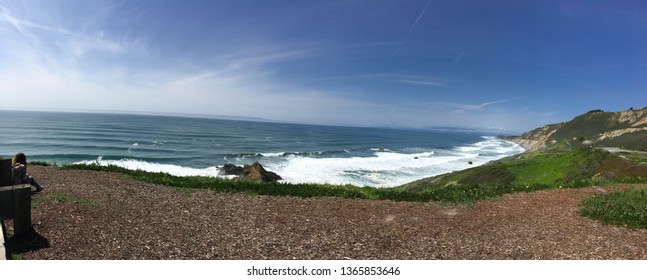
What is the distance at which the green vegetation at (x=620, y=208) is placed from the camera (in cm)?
1101

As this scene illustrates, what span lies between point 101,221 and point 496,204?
14773 millimetres

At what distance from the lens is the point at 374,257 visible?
339 inches

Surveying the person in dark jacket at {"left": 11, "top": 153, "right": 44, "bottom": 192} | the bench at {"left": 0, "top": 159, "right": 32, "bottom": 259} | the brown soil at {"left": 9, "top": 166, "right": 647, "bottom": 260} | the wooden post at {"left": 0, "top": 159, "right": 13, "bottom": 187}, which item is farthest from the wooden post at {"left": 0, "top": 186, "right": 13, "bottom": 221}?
the person in dark jacket at {"left": 11, "top": 153, "right": 44, "bottom": 192}

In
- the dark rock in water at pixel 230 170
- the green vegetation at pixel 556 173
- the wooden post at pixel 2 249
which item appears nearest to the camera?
the wooden post at pixel 2 249

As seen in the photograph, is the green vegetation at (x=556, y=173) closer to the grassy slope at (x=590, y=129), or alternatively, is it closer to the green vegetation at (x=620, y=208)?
the green vegetation at (x=620, y=208)

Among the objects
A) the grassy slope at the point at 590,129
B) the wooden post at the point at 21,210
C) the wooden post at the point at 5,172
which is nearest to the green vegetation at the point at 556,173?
the wooden post at the point at 21,210

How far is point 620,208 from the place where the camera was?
12.0m

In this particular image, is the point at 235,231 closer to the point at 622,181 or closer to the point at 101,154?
the point at 622,181

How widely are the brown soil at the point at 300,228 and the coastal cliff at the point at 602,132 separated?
8236cm

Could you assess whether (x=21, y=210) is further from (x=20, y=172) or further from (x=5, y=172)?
(x=20, y=172)

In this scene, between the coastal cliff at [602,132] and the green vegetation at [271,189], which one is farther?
the coastal cliff at [602,132]

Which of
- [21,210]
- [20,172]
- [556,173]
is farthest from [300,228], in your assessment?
[556,173]

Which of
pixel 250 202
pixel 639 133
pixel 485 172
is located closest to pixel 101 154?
pixel 250 202

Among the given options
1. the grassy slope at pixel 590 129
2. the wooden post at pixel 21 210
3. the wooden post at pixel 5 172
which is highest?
the grassy slope at pixel 590 129
